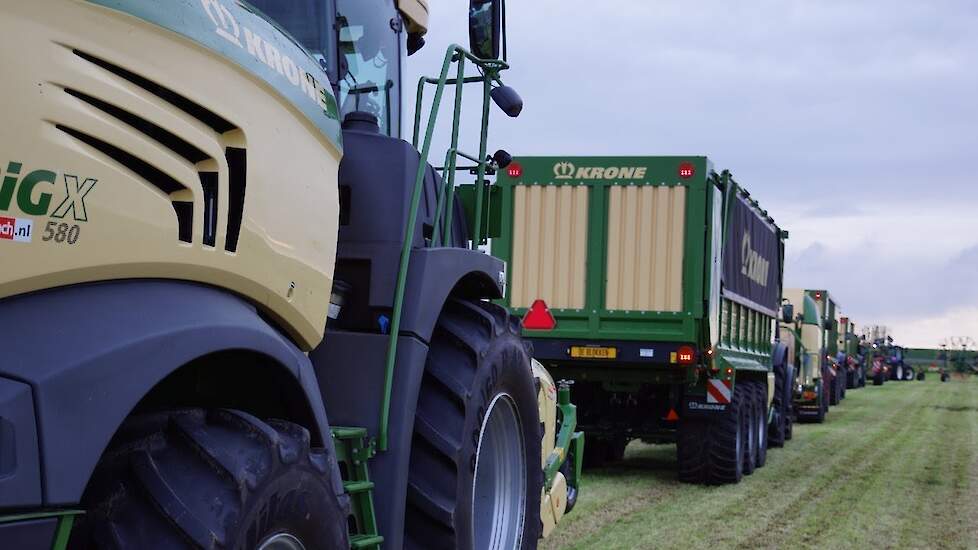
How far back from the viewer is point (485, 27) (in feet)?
13.6

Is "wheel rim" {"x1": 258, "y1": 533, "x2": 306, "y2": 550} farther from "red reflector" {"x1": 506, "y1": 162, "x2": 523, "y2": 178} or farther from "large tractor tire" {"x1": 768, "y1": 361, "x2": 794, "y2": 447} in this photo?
"large tractor tire" {"x1": 768, "y1": 361, "x2": 794, "y2": 447}

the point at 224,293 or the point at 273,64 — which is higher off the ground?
the point at 273,64

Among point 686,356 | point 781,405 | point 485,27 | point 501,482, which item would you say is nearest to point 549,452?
point 501,482

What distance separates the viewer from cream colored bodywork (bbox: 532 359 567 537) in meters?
5.50

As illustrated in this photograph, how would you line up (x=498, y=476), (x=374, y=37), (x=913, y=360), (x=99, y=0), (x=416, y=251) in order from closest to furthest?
1. (x=99, y=0)
2. (x=416, y=251)
3. (x=374, y=37)
4. (x=498, y=476)
5. (x=913, y=360)

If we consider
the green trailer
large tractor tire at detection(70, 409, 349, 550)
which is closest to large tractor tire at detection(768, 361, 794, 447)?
the green trailer

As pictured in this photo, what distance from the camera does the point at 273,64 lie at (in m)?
2.88

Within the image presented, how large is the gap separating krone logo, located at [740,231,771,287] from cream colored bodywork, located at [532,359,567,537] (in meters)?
7.33

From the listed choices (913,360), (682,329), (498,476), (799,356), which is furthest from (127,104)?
(913,360)

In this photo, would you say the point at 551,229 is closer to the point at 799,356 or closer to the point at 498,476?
the point at 498,476

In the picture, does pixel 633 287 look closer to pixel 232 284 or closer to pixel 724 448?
pixel 724 448

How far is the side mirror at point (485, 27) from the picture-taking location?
4105 millimetres

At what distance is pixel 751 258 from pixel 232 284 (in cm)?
1203

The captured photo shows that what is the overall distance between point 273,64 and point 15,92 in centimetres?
93
